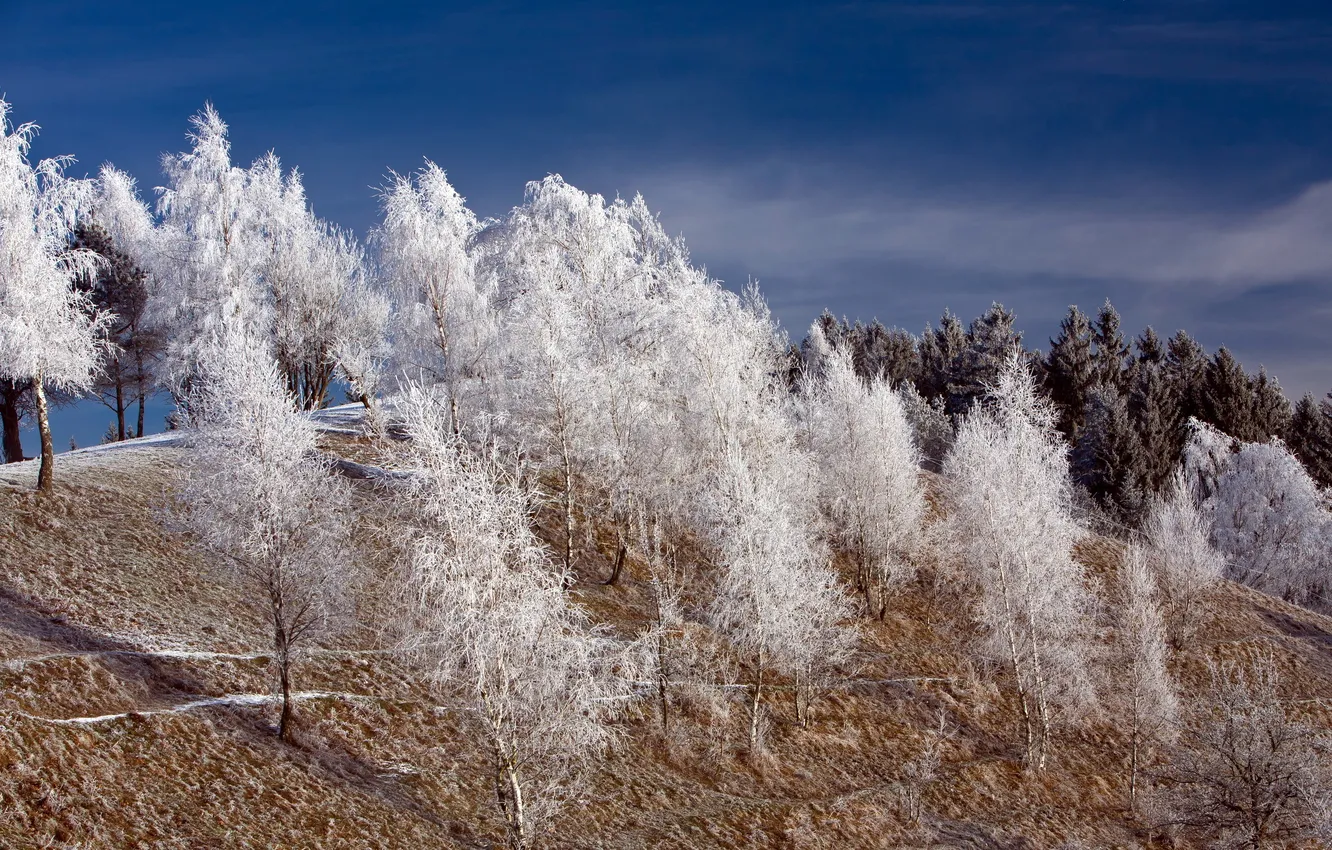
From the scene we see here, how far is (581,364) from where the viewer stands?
1323 inches

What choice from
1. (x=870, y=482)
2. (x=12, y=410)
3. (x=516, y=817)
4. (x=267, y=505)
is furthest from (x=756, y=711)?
(x=12, y=410)

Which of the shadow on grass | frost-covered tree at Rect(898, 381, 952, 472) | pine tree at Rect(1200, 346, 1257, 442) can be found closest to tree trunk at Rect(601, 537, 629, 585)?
the shadow on grass

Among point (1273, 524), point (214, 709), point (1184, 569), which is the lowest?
point (214, 709)

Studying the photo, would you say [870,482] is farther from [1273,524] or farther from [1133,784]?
[1273,524]

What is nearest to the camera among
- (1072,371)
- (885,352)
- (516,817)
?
(516,817)

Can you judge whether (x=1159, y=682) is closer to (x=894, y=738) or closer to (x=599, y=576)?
(x=894, y=738)

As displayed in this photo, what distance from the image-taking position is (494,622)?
16.7 m

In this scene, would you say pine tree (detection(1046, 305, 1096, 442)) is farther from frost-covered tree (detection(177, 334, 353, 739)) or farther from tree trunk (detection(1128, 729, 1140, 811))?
frost-covered tree (detection(177, 334, 353, 739))

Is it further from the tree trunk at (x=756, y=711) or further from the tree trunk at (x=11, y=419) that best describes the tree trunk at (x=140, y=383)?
the tree trunk at (x=756, y=711)

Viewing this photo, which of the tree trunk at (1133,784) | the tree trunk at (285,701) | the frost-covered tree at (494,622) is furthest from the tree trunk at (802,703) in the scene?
the tree trunk at (285,701)

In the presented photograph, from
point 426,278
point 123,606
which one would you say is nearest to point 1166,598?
point 426,278

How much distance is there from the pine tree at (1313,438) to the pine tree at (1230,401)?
3.93m

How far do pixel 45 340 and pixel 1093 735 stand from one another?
38.8m

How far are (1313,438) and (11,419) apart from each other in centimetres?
8583
